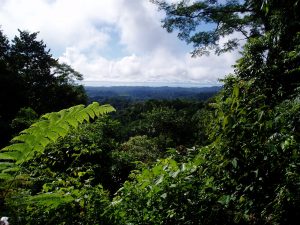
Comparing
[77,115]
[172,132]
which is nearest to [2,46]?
[172,132]

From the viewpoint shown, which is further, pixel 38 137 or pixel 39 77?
pixel 39 77

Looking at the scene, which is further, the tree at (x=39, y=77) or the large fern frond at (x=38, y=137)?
the tree at (x=39, y=77)

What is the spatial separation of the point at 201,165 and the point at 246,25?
→ 669 inches

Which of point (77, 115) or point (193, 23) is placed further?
point (193, 23)

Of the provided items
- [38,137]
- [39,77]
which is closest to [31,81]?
[39,77]

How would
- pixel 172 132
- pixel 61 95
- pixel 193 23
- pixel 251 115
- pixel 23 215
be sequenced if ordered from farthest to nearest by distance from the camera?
pixel 61 95 → pixel 172 132 → pixel 193 23 → pixel 251 115 → pixel 23 215

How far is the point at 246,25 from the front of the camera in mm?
18969

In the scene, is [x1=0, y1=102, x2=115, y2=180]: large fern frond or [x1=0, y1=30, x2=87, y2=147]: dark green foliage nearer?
[x1=0, y1=102, x2=115, y2=180]: large fern frond

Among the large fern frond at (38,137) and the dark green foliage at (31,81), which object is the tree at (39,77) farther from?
the large fern frond at (38,137)

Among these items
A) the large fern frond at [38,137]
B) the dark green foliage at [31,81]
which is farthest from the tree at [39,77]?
the large fern frond at [38,137]

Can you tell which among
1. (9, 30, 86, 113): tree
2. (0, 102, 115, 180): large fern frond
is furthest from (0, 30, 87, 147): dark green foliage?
(0, 102, 115, 180): large fern frond

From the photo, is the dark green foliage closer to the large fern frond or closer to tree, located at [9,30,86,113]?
tree, located at [9,30,86,113]

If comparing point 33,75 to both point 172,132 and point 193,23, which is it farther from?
point 193,23

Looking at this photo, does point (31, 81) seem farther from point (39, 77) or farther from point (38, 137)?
point (38, 137)
